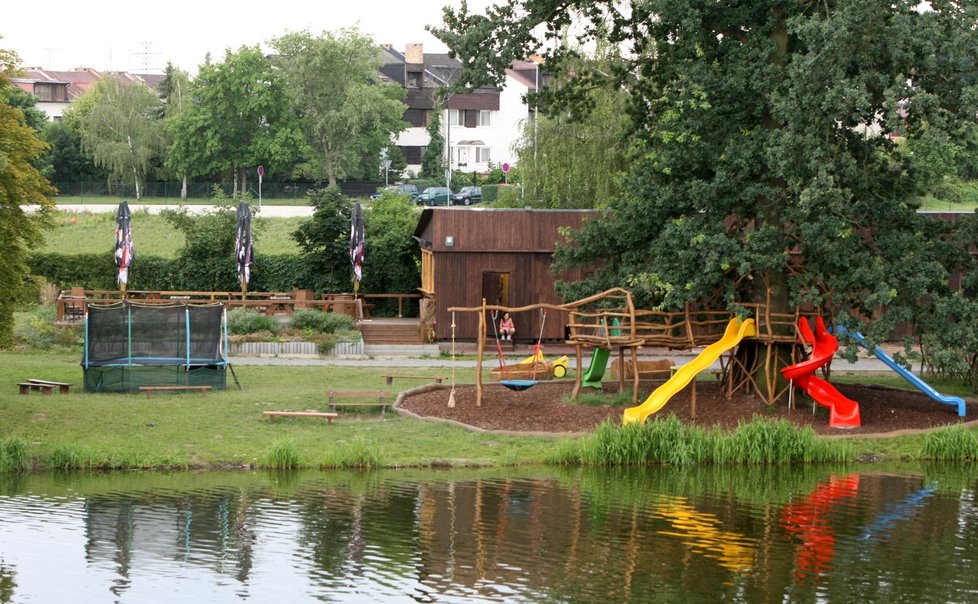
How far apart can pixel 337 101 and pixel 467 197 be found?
1628 cm

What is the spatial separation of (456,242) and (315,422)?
14.7 metres

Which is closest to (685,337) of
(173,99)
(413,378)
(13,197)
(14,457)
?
(413,378)

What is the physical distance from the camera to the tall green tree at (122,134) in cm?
8075

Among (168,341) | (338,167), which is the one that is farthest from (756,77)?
(338,167)

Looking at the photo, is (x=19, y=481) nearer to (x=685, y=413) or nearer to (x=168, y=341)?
(x=168, y=341)

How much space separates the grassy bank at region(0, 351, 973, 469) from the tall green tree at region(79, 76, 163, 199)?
181 ft

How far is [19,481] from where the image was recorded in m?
20.3

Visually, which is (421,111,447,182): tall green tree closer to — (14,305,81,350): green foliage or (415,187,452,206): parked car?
(415,187,452,206): parked car

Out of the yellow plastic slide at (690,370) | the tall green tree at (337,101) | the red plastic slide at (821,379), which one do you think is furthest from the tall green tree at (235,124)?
the red plastic slide at (821,379)

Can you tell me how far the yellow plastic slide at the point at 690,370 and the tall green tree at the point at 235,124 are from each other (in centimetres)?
5851

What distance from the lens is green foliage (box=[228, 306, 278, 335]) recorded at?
36.1 m

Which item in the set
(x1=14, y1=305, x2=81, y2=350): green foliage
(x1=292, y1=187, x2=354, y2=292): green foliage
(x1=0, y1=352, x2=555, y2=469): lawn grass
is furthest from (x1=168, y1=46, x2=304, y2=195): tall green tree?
(x1=0, y1=352, x2=555, y2=469): lawn grass

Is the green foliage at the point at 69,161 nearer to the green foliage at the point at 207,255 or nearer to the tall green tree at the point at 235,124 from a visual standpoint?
the tall green tree at the point at 235,124

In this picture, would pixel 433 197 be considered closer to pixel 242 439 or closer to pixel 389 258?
pixel 389 258
